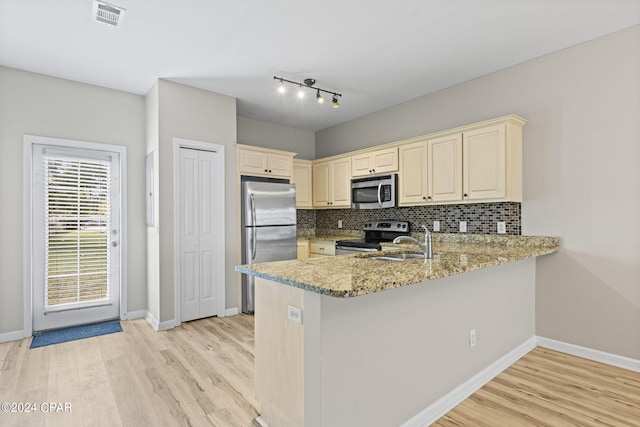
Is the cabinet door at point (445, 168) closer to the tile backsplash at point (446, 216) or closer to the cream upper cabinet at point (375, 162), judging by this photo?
the tile backsplash at point (446, 216)

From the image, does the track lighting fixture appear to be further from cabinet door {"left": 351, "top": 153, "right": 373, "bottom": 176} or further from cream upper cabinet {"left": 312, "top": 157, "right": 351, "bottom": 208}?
cream upper cabinet {"left": 312, "top": 157, "right": 351, "bottom": 208}

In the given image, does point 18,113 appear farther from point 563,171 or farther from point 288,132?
point 563,171

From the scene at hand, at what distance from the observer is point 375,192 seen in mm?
4336

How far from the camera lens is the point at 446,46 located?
292 centimetres

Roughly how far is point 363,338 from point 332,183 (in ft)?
11.5

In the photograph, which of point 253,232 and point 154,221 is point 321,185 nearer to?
point 253,232

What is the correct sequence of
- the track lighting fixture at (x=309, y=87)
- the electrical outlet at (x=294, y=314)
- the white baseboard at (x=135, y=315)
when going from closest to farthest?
the electrical outlet at (x=294, y=314)
the track lighting fixture at (x=309, y=87)
the white baseboard at (x=135, y=315)

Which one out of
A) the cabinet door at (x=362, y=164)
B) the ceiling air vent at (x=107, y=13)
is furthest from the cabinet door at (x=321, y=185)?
the ceiling air vent at (x=107, y=13)

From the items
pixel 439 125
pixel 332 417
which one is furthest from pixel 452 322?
pixel 439 125

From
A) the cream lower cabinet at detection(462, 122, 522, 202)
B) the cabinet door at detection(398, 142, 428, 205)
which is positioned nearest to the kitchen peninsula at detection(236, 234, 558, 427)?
the cream lower cabinet at detection(462, 122, 522, 202)

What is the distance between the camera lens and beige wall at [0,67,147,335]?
3293 mm

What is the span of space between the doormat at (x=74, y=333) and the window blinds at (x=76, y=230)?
0.85 ft

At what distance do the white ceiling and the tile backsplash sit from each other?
1420 mm

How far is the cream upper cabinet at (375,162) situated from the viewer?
414 cm
